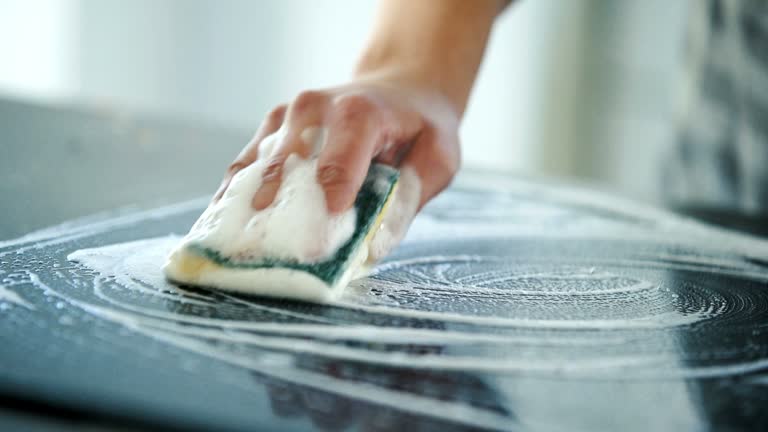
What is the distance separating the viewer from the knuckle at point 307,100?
778 mm

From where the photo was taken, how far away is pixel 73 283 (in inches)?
25.4

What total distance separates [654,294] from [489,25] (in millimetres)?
473

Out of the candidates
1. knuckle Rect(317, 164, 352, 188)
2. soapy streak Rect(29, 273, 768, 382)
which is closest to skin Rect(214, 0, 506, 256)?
knuckle Rect(317, 164, 352, 188)

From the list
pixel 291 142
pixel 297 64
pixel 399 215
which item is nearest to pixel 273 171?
pixel 291 142

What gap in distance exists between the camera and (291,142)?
2.43 feet

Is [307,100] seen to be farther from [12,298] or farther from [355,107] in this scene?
[12,298]

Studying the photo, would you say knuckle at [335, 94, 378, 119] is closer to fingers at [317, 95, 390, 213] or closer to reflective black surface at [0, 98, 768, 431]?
fingers at [317, 95, 390, 213]

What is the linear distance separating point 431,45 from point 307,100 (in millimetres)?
260

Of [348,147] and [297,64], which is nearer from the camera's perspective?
[348,147]

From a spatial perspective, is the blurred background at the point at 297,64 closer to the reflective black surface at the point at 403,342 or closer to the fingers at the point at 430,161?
the fingers at the point at 430,161

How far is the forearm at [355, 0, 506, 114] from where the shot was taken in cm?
97

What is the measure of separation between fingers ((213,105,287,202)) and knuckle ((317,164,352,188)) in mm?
89

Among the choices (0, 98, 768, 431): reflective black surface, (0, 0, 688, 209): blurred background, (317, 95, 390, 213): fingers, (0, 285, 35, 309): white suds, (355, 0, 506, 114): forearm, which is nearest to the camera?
(0, 98, 768, 431): reflective black surface

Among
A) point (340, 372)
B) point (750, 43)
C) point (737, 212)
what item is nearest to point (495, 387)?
point (340, 372)
